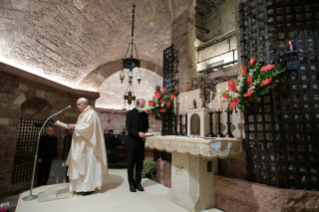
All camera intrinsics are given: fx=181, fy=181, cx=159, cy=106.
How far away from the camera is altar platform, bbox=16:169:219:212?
2.78 m

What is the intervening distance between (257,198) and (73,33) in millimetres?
6339

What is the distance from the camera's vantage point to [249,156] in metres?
2.76

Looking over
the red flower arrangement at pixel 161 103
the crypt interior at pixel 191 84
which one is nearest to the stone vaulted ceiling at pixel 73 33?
the crypt interior at pixel 191 84

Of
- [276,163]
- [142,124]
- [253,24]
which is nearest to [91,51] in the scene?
[142,124]

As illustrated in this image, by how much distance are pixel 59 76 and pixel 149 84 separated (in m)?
7.19

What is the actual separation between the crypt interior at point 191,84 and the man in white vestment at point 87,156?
0.34 meters

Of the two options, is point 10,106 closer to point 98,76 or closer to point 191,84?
point 98,76

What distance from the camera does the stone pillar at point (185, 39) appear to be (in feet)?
16.1

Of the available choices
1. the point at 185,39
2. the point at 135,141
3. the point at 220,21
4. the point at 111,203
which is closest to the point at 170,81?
the point at 185,39

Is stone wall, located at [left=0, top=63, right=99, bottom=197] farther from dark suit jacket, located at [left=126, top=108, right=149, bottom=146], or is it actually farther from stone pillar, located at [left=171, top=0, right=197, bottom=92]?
stone pillar, located at [left=171, top=0, right=197, bottom=92]

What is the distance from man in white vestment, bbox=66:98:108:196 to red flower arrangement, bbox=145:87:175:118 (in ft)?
4.92

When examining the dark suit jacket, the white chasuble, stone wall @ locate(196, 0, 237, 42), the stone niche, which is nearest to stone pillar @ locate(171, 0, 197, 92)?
stone wall @ locate(196, 0, 237, 42)

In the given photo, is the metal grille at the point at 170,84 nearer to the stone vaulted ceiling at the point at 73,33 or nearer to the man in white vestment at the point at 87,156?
the man in white vestment at the point at 87,156

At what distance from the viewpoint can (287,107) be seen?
2.57 m
